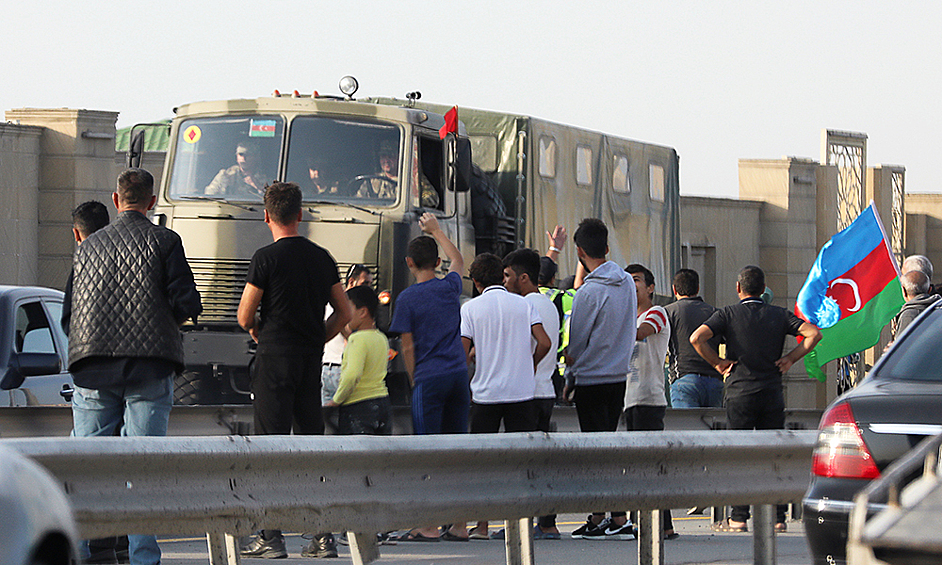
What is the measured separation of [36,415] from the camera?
31.2ft

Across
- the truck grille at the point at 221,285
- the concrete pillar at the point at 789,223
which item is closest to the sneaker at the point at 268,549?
the truck grille at the point at 221,285

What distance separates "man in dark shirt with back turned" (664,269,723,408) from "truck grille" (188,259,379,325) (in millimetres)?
2529

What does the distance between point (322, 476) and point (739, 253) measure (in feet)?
114

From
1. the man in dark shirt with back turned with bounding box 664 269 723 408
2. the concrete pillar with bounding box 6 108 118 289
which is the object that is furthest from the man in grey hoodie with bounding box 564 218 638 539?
the concrete pillar with bounding box 6 108 118 289

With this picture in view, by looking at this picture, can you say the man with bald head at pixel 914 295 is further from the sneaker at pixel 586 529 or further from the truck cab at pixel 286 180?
the truck cab at pixel 286 180

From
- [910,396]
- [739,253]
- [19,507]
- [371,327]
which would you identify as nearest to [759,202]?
[739,253]

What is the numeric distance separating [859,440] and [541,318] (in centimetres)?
389

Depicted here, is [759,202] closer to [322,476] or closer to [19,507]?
[322,476]

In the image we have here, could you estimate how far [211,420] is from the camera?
1043 cm

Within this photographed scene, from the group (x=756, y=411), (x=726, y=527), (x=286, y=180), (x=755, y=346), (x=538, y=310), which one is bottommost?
(x=726, y=527)

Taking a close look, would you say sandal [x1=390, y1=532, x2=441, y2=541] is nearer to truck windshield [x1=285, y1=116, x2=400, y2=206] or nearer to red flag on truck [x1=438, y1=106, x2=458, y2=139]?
truck windshield [x1=285, y1=116, x2=400, y2=206]

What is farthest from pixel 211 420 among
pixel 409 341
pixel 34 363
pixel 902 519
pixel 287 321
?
pixel 902 519

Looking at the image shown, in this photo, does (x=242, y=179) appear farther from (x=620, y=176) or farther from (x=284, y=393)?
(x=620, y=176)

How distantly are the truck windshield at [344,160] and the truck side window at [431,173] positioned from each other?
270mm
